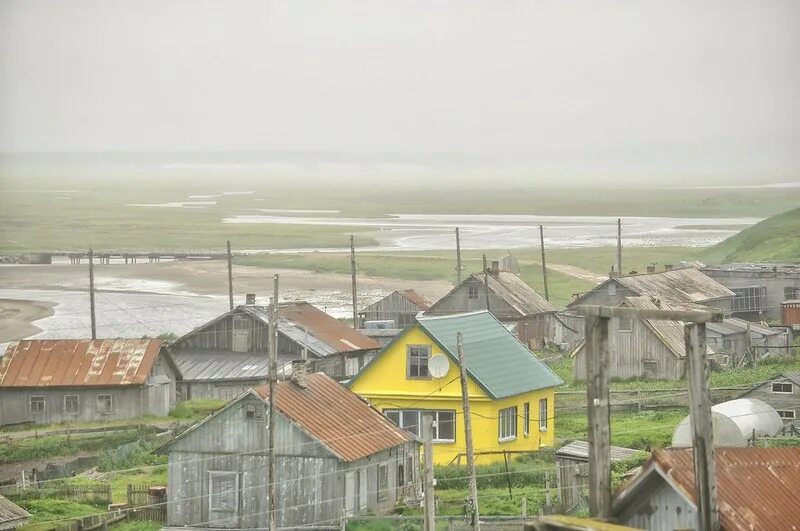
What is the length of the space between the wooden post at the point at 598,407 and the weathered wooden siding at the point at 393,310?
5303cm

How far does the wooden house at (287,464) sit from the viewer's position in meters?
29.0

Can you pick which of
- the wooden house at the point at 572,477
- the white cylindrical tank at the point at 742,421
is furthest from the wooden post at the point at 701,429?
the white cylindrical tank at the point at 742,421

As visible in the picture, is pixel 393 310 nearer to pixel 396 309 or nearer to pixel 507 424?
pixel 396 309

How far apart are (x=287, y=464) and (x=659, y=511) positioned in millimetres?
13593

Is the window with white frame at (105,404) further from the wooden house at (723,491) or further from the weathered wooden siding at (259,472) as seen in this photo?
the wooden house at (723,491)

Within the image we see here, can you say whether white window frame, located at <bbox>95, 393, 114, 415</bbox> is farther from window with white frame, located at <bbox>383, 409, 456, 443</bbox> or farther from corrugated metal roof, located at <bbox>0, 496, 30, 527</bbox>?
corrugated metal roof, located at <bbox>0, 496, 30, 527</bbox>

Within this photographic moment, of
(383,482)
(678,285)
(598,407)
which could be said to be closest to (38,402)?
(383,482)

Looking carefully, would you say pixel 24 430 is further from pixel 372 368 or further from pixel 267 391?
pixel 267 391

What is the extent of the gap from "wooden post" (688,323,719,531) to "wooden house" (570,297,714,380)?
115ft

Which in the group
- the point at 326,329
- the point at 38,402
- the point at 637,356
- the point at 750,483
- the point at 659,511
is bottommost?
the point at 38,402

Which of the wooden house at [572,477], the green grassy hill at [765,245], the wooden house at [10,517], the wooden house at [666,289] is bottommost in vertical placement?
the wooden house at [10,517]

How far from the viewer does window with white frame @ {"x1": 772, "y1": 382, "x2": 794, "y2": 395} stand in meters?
38.7

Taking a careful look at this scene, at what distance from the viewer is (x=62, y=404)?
47.6 m

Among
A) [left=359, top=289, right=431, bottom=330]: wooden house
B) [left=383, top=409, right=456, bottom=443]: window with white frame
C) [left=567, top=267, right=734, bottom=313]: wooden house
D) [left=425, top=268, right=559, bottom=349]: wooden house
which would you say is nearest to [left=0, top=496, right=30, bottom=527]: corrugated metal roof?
[left=383, top=409, right=456, bottom=443]: window with white frame
